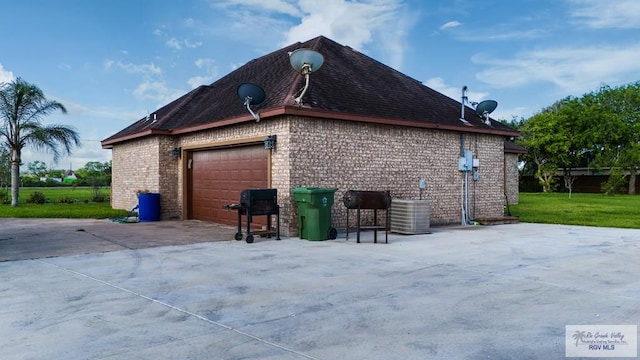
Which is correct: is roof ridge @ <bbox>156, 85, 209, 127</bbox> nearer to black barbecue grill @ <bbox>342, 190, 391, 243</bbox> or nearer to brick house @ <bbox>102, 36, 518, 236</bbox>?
brick house @ <bbox>102, 36, 518, 236</bbox>

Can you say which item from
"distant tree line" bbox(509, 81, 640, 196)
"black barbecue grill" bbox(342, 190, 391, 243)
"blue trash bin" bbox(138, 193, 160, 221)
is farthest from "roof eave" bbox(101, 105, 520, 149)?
"distant tree line" bbox(509, 81, 640, 196)

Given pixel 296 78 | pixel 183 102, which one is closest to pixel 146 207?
pixel 183 102

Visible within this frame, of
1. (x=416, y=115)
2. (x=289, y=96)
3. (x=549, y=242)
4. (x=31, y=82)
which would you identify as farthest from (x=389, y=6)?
(x=31, y=82)

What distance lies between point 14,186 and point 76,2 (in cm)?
1033

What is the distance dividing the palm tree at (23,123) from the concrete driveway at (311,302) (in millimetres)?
15691

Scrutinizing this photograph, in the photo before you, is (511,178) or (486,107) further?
(511,178)

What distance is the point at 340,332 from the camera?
14.2 ft

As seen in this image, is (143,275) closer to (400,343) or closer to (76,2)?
(400,343)

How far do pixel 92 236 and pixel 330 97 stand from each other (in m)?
6.59

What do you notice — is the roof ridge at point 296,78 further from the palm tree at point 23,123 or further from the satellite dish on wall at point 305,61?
the palm tree at point 23,123

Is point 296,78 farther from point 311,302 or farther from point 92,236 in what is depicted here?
point 311,302

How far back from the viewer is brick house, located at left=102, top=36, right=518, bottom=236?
11.6 meters

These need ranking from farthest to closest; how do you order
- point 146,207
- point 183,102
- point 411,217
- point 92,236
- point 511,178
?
1. point 511,178
2. point 183,102
3. point 146,207
4. point 411,217
5. point 92,236

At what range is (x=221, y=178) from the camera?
46.3 feet
